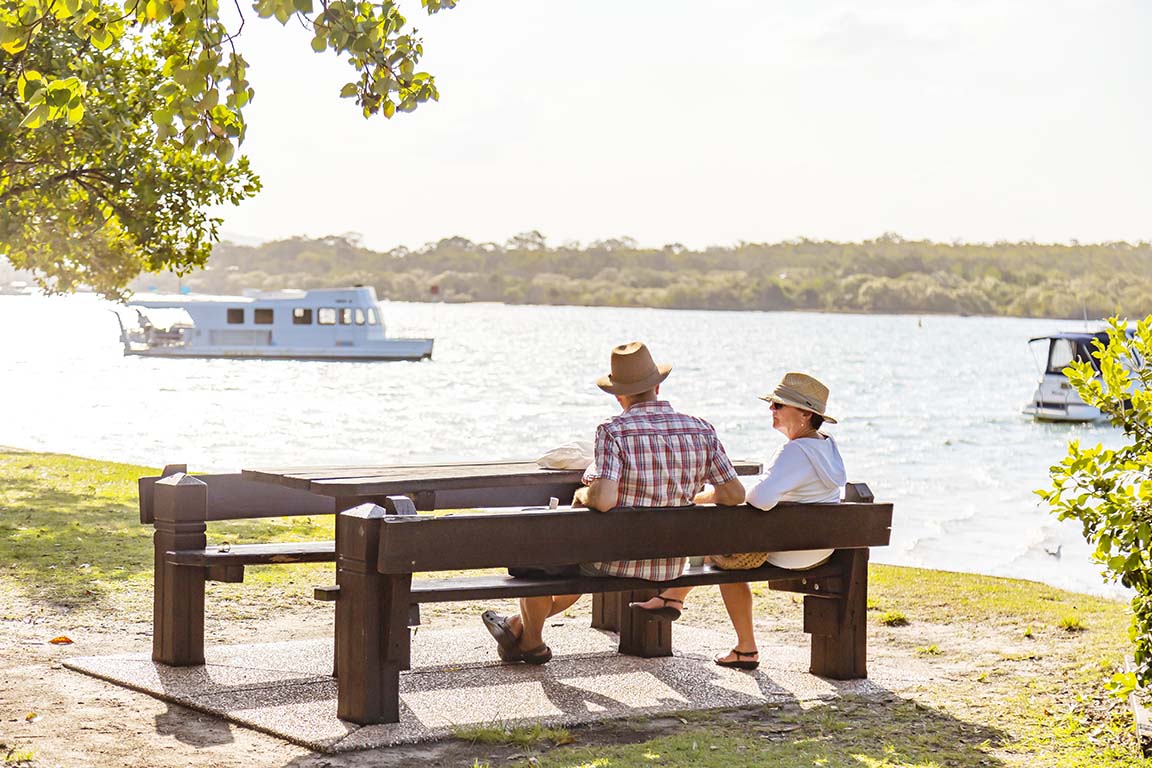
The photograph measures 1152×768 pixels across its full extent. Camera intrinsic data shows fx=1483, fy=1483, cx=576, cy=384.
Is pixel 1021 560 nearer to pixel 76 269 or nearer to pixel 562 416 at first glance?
pixel 76 269

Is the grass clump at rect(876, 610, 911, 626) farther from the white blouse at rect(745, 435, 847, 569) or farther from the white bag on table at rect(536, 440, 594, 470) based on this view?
the white bag on table at rect(536, 440, 594, 470)

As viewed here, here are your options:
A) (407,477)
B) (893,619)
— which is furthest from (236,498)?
(893,619)

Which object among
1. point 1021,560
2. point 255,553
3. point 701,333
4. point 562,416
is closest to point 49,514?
point 255,553

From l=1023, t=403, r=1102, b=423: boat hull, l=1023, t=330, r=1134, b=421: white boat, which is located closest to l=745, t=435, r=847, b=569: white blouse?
l=1023, t=330, r=1134, b=421: white boat

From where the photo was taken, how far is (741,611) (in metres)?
6.82

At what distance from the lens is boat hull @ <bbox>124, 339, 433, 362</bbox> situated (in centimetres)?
7075

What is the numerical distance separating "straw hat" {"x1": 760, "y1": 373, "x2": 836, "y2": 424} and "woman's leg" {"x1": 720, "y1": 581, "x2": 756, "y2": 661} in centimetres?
87

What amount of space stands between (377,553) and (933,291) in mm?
187346

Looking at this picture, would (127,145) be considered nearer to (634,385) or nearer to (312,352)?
(634,385)

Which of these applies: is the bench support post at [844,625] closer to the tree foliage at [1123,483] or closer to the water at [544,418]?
the tree foliage at [1123,483]

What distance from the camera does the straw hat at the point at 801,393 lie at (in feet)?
20.9

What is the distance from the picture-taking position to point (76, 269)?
21562 mm

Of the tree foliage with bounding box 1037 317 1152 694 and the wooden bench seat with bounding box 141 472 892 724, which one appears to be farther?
the wooden bench seat with bounding box 141 472 892 724

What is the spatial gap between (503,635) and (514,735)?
1.25 metres
